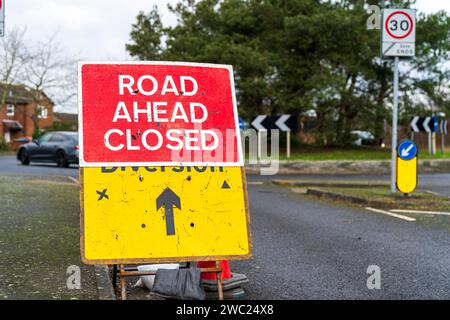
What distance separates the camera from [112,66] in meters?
4.98

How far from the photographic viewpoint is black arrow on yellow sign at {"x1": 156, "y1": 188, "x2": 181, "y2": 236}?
15.2 ft

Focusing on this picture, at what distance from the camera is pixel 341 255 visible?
678cm

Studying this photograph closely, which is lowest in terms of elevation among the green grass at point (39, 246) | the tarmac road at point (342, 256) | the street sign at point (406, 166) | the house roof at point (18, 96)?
the tarmac road at point (342, 256)

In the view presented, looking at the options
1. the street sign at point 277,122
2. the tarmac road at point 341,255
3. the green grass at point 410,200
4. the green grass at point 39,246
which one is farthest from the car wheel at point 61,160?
the tarmac road at point 341,255

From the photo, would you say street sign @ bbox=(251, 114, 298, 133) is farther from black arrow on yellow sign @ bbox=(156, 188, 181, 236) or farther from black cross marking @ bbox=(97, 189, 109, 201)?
black cross marking @ bbox=(97, 189, 109, 201)

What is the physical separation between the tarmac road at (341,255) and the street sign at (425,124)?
49.9ft

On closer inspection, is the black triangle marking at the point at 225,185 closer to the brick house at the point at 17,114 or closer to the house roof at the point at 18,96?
the brick house at the point at 17,114

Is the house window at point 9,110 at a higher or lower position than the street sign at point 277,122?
higher

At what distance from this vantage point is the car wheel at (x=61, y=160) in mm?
22109

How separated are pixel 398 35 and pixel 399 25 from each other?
0.63 feet

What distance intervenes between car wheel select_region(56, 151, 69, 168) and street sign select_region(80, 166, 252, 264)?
18.1 metres

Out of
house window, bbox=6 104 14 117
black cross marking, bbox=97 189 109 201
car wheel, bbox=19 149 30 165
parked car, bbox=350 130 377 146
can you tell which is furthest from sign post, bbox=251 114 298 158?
house window, bbox=6 104 14 117

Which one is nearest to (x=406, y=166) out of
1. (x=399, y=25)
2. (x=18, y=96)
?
(x=399, y=25)

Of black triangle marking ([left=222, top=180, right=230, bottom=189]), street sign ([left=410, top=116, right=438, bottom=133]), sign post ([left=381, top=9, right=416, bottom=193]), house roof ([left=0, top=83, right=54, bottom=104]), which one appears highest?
house roof ([left=0, top=83, right=54, bottom=104])
